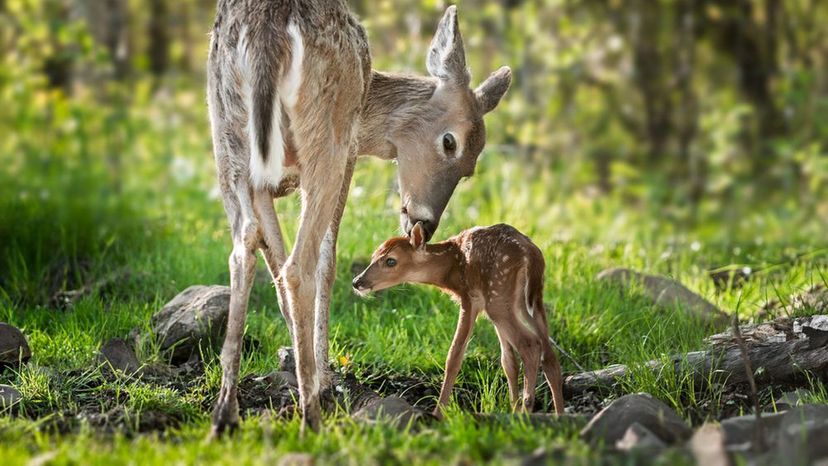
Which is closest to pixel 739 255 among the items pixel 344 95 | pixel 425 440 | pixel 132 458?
pixel 344 95

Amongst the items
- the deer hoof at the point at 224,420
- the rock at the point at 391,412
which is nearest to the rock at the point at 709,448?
the rock at the point at 391,412

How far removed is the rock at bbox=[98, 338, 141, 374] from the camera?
19.6 feet

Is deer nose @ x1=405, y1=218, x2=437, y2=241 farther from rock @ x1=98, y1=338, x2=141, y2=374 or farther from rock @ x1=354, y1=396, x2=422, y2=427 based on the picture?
rock @ x1=98, y1=338, x2=141, y2=374

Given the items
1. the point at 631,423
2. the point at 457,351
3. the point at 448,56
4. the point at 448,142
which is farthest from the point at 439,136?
the point at 631,423

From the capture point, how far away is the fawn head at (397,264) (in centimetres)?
589

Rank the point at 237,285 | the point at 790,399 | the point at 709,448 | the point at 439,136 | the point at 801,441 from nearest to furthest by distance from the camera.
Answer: the point at 709,448
the point at 801,441
the point at 237,285
the point at 790,399
the point at 439,136

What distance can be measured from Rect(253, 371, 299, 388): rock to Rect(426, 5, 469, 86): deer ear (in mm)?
1866

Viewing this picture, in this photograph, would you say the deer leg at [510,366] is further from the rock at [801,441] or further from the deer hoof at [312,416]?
the rock at [801,441]

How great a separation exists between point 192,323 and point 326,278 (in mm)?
857

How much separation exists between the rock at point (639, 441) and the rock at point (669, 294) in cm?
261

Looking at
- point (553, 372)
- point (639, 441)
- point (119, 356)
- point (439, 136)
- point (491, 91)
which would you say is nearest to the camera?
point (639, 441)

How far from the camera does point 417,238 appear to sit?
19.3ft

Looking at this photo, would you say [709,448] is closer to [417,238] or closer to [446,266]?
[446,266]

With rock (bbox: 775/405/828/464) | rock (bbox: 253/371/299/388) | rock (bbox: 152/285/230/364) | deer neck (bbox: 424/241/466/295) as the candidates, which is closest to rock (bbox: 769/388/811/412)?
rock (bbox: 775/405/828/464)
